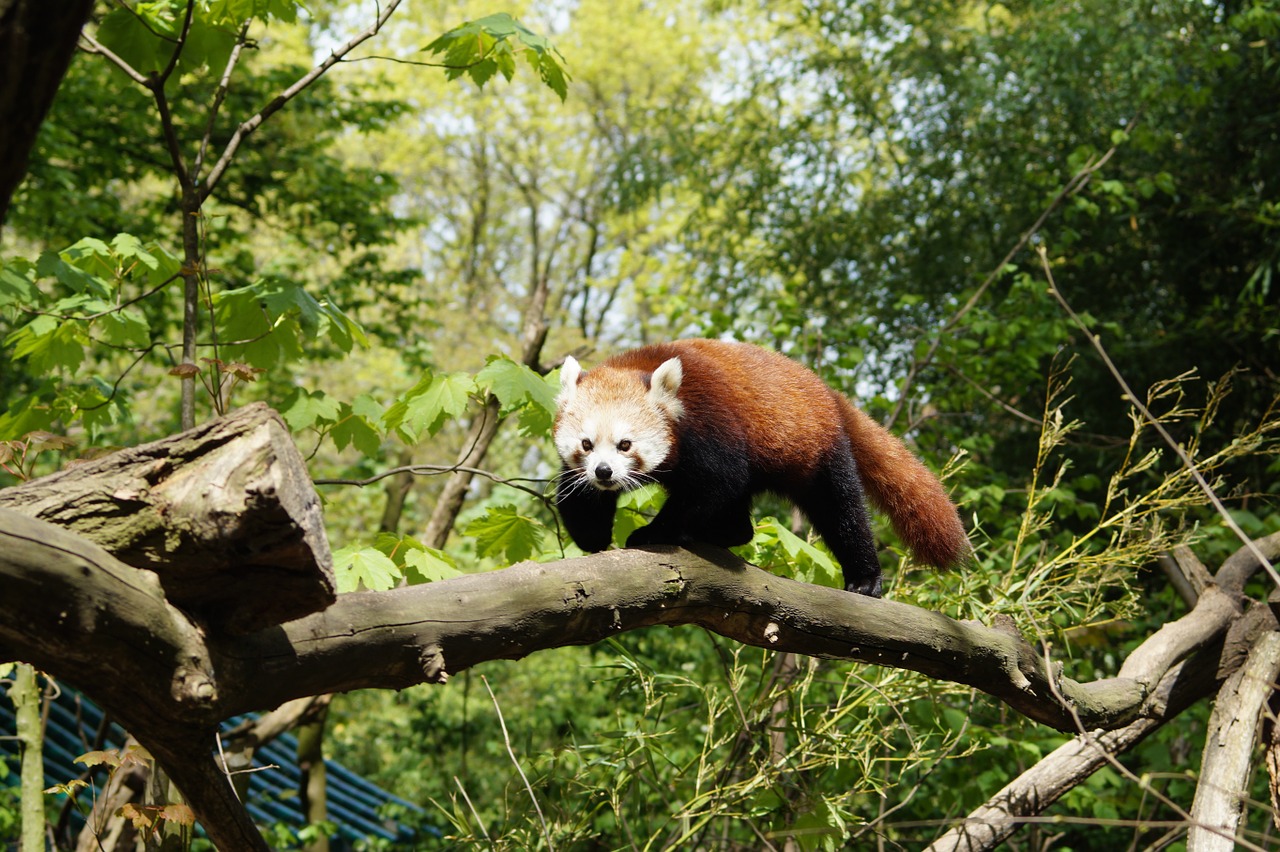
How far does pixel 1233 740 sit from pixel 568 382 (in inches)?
78.8

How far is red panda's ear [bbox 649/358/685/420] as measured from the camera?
2676mm

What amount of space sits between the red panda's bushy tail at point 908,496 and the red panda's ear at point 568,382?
32.1 inches

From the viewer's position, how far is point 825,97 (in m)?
7.66

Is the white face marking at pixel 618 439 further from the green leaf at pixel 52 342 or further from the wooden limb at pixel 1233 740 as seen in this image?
the wooden limb at pixel 1233 740

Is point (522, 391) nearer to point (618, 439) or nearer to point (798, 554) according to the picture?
point (618, 439)

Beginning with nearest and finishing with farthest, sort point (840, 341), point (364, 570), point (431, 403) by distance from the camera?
point (364, 570)
point (431, 403)
point (840, 341)

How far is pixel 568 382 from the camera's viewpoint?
9.64 feet

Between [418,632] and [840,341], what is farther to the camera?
[840,341]

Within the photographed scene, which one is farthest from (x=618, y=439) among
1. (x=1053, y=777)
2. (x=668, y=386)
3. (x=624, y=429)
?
(x=1053, y=777)

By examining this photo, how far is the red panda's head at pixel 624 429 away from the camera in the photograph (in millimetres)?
2672

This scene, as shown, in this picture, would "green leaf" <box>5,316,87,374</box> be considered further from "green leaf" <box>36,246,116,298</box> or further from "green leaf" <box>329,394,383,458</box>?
"green leaf" <box>329,394,383,458</box>

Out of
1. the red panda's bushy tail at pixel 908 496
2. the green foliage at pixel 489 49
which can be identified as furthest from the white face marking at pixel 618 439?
the green foliage at pixel 489 49

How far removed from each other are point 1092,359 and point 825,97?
9.34 feet

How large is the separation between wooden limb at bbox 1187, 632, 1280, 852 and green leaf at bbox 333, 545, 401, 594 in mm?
1962
